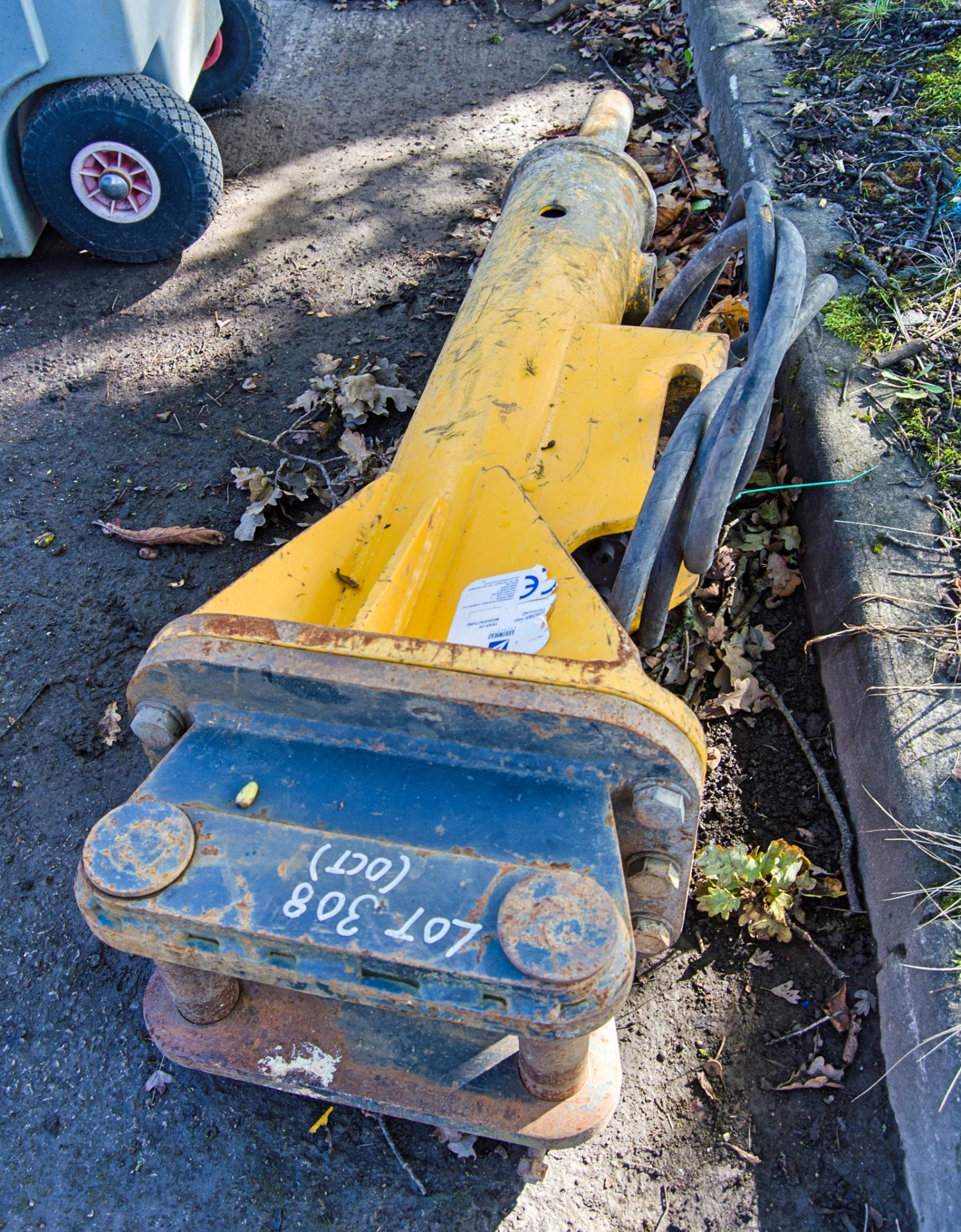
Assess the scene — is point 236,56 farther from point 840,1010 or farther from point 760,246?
point 840,1010

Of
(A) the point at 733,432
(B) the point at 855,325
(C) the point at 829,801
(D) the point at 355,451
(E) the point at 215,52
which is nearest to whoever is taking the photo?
(A) the point at 733,432

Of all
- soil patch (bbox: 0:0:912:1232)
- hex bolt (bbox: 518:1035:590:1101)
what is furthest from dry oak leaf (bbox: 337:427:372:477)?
hex bolt (bbox: 518:1035:590:1101)

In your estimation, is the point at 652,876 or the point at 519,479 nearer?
the point at 652,876

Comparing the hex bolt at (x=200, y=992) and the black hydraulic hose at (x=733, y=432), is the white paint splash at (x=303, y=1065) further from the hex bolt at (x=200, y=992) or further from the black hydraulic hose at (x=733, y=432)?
the black hydraulic hose at (x=733, y=432)

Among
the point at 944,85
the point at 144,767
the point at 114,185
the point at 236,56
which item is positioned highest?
the point at 236,56

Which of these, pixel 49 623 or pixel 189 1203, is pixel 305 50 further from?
pixel 189 1203

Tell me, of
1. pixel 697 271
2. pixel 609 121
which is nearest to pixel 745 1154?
pixel 697 271

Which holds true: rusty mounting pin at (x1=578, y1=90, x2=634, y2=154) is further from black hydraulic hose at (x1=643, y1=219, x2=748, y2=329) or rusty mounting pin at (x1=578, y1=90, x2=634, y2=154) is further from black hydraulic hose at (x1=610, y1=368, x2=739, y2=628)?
black hydraulic hose at (x1=610, y1=368, x2=739, y2=628)

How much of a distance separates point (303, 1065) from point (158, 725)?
70 centimetres

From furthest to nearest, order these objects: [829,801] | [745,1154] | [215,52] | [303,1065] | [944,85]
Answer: [215,52], [944,85], [829,801], [745,1154], [303,1065]

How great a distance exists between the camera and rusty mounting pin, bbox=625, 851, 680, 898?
154 cm

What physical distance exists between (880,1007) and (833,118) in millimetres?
3682

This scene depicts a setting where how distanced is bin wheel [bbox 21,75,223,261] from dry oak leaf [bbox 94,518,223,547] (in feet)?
5.56

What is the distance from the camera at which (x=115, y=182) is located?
12.7 ft
